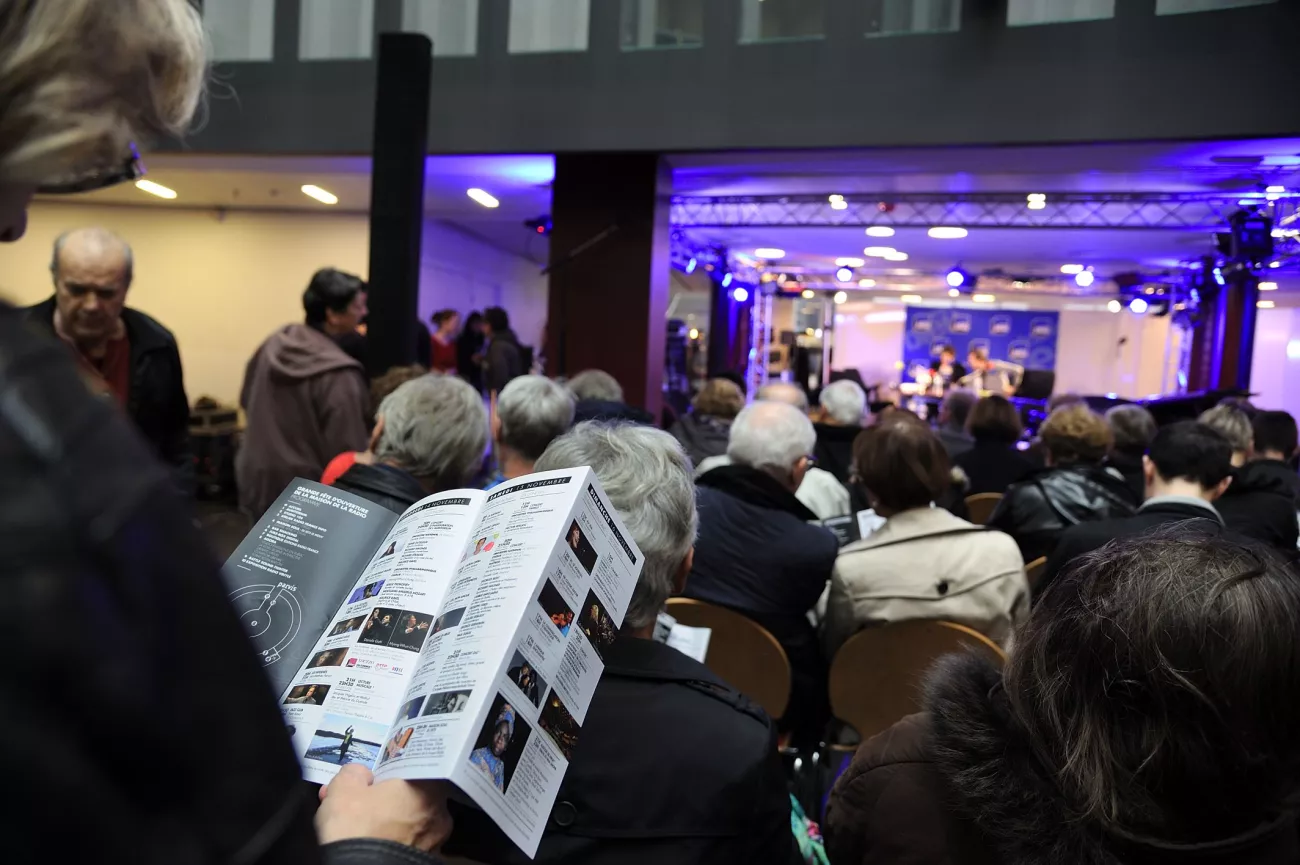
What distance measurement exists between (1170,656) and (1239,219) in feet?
33.4

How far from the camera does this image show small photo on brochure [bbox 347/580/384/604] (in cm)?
99

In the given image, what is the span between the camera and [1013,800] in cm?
99

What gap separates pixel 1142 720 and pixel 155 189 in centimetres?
1137

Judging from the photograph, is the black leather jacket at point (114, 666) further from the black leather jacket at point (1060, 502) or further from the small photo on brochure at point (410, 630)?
the black leather jacket at point (1060, 502)

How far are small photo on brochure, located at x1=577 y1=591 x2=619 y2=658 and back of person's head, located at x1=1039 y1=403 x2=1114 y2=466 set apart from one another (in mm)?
3541

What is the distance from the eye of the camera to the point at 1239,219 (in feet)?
30.0

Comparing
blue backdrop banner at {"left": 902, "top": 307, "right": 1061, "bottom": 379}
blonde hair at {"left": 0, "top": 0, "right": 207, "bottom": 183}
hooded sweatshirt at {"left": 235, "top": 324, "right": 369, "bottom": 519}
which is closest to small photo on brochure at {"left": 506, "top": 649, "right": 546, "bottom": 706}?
blonde hair at {"left": 0, "top": 0, "right": 207, "bottom": 183}

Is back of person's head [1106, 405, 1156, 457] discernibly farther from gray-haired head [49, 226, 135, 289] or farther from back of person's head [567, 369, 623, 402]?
gray-haired head [49, 226, 135, 289]

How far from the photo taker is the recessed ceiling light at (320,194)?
9.45 m

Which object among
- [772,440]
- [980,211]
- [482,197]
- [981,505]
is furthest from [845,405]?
[980,211]

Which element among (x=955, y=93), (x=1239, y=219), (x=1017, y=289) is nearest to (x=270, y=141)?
(x=955, y=93)

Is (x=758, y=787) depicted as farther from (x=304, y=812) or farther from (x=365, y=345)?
(x=365, y=345)

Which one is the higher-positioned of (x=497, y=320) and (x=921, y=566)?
(x=497, y=320)

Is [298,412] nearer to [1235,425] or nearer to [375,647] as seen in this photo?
[375,647]
